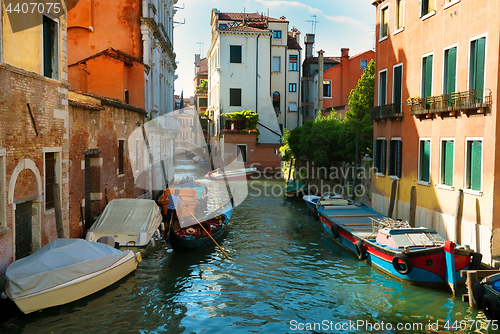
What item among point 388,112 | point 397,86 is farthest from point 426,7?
point 388,112

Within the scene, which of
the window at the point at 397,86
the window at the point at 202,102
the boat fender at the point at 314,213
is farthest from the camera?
the window at the point at 202,102

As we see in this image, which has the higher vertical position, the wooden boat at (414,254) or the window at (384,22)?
the window at (384,22)

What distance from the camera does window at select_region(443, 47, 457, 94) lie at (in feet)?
31.6

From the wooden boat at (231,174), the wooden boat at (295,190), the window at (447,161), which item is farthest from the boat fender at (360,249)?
the wooden boat at (231,174)

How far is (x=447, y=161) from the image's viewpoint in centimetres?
978

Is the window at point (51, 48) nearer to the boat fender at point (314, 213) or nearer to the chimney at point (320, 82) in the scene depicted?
the boat fender at point (314, 213)

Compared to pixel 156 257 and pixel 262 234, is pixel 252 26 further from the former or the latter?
pixel 156 257

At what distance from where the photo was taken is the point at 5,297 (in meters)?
6.41

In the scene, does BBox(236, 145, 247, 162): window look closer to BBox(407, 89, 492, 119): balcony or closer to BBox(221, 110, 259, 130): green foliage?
BBox(221, 110, 259, 130): green foliage

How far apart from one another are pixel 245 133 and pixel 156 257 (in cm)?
1977

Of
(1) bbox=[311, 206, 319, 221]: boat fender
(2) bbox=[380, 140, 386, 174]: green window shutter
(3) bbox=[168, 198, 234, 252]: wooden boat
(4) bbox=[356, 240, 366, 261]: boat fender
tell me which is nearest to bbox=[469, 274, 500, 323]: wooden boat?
(4) bbox=[356, 240, 366, 261]: boat fender

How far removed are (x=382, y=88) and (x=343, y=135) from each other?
458 centimetres

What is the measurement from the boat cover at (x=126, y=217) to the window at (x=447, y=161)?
6767mm

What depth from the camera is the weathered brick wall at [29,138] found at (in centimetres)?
677
